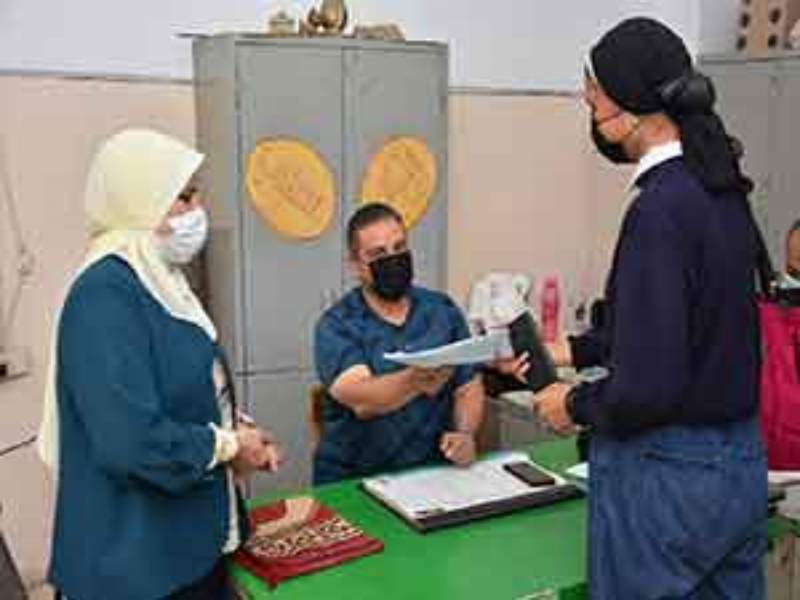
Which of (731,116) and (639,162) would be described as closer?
(639,162)

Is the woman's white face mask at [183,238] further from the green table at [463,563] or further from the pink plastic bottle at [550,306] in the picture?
the pink plastic bottle at [550,306]

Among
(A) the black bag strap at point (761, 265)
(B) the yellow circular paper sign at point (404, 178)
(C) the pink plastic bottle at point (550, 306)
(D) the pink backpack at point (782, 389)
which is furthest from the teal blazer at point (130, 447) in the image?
(C) the pink plastic bottle at point (550, 306)

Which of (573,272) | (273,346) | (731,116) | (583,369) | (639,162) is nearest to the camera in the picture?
(639,162)

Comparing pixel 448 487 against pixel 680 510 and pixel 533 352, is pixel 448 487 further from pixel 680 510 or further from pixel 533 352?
pixel 680 510

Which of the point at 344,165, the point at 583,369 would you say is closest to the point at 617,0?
the point at 344,165

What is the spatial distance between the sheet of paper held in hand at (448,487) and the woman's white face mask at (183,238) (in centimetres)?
65

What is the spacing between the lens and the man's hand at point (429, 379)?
2.17m

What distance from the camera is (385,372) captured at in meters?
2.28

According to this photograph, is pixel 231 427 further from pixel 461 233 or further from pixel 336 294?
pixel 461 233

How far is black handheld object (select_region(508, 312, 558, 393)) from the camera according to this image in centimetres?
176

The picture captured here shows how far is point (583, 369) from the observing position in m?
2.02

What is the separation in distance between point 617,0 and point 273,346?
2.20 metres

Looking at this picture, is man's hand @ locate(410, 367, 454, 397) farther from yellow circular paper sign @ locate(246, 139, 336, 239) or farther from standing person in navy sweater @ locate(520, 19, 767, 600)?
yellow circular paper sign @ locate(246, 139, 336, 239)

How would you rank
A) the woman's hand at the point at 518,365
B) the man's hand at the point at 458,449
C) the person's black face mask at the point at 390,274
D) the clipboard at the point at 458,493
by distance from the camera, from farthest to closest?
1. the person's black face mask at the point at 390,274
2. the man's hand at the point at 458,449
3. the clipboard at the point at 458,493
4. the woman's hand at the point at 518,365
